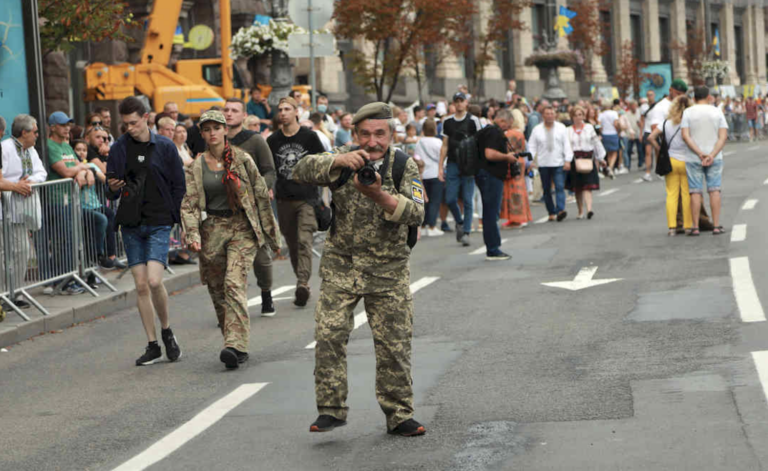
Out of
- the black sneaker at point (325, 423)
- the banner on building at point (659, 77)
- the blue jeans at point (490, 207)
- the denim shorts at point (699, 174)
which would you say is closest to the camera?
the black sneaker at point (325, 423)

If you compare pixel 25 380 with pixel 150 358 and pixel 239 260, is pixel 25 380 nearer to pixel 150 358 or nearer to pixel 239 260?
pixel 150 358

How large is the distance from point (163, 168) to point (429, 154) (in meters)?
10.2

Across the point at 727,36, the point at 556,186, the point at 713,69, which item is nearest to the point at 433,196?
the point at 556,186

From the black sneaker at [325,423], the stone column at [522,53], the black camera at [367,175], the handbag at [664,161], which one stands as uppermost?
the stone column at [522,53]

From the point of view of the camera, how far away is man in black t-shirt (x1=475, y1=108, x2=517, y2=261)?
604 inches

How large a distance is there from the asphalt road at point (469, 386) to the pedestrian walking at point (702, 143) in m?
2.41

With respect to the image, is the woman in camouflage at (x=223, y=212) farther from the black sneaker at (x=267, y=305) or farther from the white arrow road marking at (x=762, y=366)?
the white arrow road marking at (x=762, y=366)

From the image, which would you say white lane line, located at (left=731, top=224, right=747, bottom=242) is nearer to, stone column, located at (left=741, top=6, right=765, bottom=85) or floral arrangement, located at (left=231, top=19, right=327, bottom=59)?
floral arrangement, located at (left=231, top=19, right=327, bottom=59)

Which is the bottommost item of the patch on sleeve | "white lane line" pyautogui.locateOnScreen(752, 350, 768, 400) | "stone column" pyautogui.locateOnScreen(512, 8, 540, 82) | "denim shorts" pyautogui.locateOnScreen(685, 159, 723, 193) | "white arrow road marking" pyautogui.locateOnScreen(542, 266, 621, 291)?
"white arrow road marking" pyautogui.locateOnScreen(542, 266, 621, 291)

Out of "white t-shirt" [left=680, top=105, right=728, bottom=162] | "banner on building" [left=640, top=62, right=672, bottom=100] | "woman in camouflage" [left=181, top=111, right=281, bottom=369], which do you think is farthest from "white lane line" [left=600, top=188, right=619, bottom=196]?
"banner on building" [left=640, top=62, right=672, bottom=100]

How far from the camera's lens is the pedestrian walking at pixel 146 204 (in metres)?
9.66

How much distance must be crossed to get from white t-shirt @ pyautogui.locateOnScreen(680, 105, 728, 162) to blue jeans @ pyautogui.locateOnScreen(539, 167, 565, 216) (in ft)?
14.2

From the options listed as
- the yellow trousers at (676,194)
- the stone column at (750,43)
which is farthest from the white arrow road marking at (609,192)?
the stone column at (750,43)

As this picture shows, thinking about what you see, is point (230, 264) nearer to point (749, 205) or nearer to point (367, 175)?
point (367, 175)
